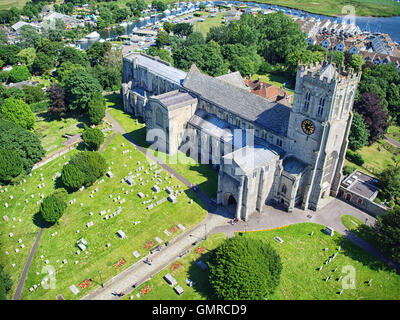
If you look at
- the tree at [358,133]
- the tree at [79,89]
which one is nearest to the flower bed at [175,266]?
the tree at [358,133]

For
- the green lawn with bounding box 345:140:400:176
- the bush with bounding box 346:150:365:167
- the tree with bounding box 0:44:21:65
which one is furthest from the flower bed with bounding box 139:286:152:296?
the tree with bounding box 0:44:21:65

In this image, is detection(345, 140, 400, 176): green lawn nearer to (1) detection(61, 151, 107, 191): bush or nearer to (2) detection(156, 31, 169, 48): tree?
(1) detection(61, 151, 107, 191): bush

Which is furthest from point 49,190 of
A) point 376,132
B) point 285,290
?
point 376,132

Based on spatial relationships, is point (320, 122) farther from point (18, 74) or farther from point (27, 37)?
point (27, 37)

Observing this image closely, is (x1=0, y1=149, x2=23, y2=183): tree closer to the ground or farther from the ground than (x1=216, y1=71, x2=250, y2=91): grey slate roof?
closer to the ground

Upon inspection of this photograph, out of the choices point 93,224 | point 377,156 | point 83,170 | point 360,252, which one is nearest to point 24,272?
point 93,224

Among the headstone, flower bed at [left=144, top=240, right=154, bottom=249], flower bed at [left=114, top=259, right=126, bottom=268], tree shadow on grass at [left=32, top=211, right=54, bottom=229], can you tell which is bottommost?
tree shadow on grass at [left=32, top=211, right=54, bottom=229]
